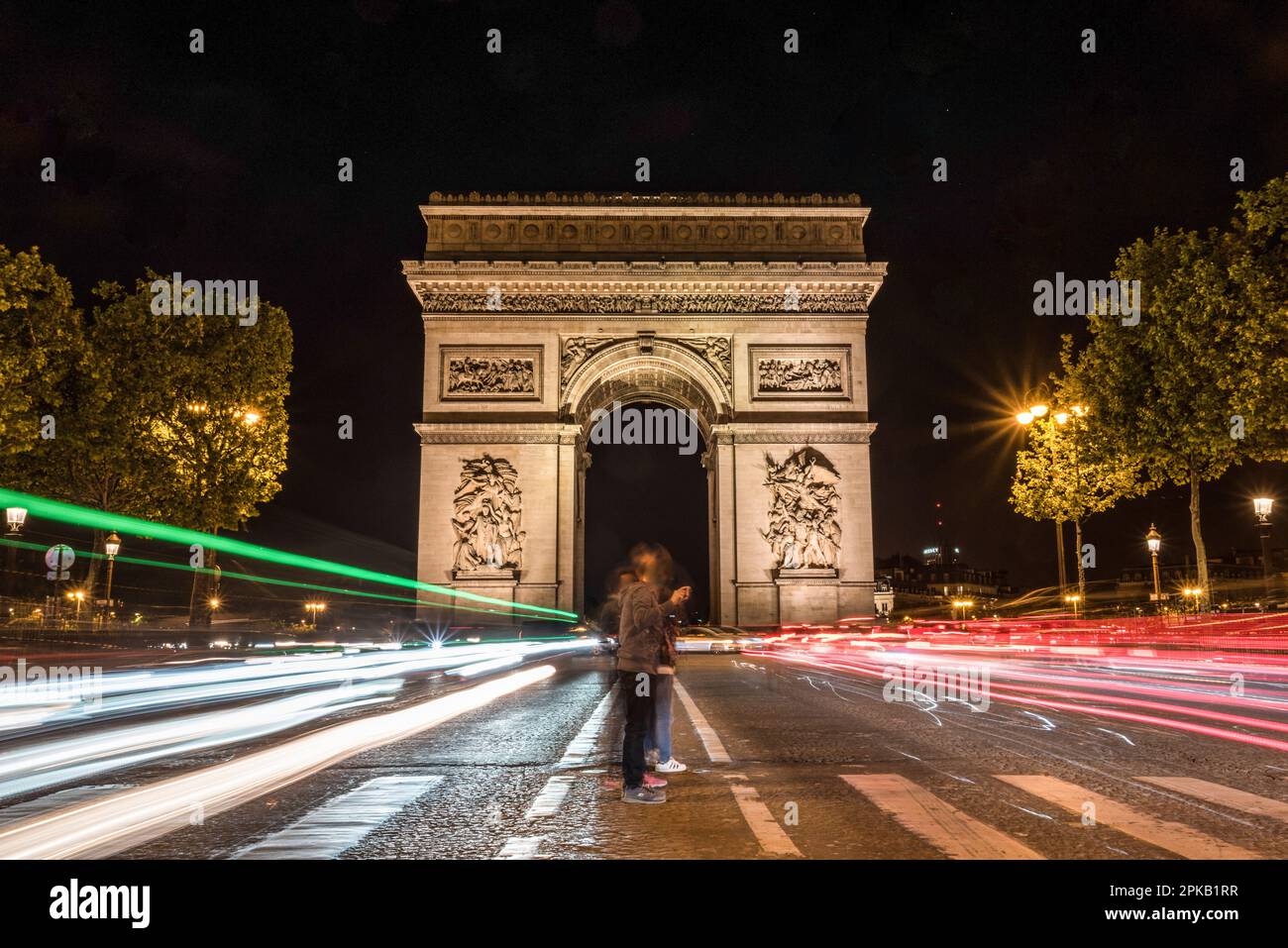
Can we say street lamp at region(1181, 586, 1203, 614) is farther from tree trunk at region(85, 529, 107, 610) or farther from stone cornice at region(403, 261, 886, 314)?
tree trunk at region(85, 529, 107, 610)

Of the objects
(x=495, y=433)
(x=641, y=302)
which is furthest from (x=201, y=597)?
(x=641, y=302)

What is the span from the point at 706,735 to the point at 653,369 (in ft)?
101

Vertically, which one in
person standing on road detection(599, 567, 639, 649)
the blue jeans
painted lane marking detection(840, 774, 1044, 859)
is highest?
person standing on road detection(599, 567, 639, 649)

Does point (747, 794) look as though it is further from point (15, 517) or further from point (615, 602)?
point (15, 517)

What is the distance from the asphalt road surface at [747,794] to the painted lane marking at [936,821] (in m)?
0.02

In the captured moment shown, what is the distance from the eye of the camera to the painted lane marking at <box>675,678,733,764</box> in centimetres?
802

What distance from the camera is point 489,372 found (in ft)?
124

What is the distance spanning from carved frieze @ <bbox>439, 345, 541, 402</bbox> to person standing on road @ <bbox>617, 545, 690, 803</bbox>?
31.2 m

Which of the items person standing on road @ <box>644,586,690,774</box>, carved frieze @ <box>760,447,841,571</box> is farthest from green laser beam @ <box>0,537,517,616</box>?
person standing on road @ <box>644,586,690,774</box>

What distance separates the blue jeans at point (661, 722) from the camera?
22.2 feet

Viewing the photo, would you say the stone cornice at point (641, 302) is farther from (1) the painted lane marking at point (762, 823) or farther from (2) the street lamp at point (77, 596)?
(1) the painted lane marking at point (762, 823)

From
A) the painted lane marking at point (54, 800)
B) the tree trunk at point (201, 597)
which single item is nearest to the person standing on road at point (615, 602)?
the painted lane marking at point (54, 800)

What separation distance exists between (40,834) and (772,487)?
33.1 meters
